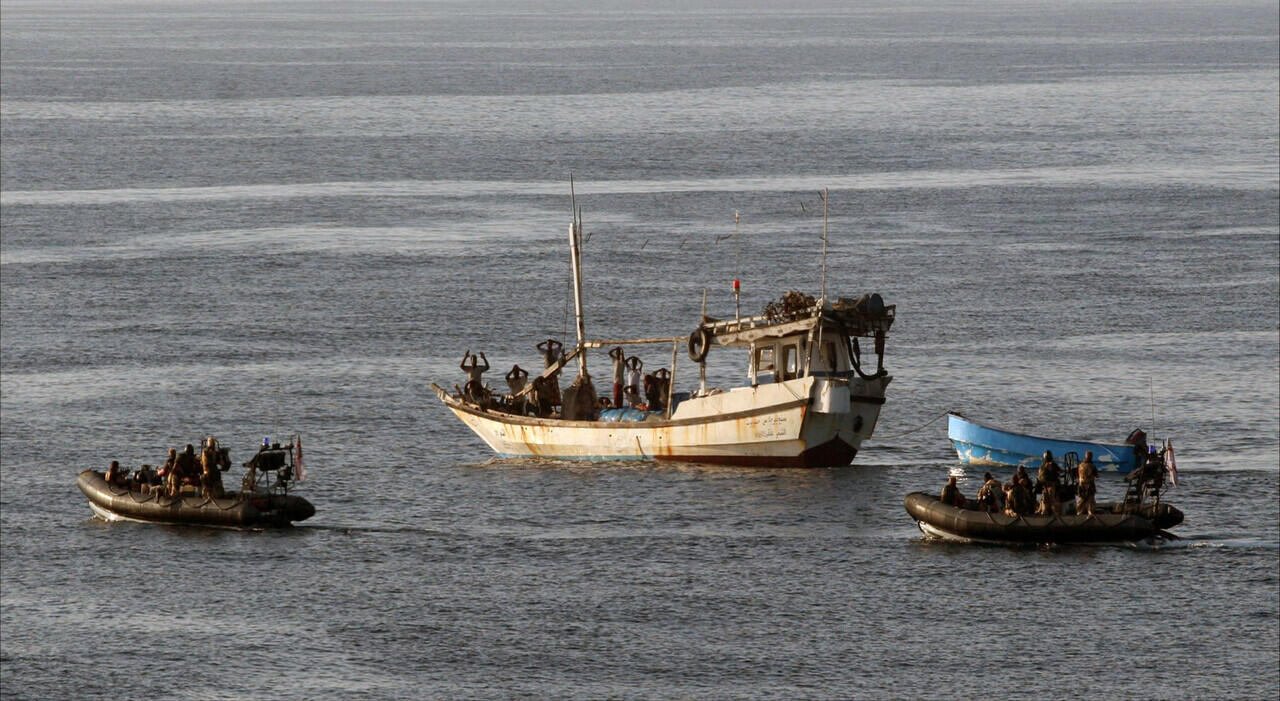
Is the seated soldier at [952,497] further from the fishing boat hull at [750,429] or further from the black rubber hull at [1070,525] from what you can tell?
the fishing boat hull at [750,429]

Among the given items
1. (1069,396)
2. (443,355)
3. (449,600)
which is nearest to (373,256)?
(443,355)

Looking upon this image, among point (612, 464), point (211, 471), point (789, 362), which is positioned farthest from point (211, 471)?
point (789, 362)

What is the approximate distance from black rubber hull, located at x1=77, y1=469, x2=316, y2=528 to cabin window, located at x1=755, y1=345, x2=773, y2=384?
17035 millimetres

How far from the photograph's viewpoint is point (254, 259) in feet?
427

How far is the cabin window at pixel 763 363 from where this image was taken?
252ft

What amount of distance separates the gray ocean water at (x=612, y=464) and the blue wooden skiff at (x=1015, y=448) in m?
1.08

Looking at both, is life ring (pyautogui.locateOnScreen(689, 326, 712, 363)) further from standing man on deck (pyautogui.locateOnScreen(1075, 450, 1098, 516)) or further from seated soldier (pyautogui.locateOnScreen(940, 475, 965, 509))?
standing man on deck (pyautogui.locateOnScreen(1075, 450, 1098, 516))

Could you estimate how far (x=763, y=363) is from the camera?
77250 mm

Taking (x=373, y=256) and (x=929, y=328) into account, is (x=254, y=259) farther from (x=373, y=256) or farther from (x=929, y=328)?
(x=929, y=328)

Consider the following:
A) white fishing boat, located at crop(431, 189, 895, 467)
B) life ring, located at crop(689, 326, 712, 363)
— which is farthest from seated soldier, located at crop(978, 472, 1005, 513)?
life ring, located at crop(689, 326, 712, 363)

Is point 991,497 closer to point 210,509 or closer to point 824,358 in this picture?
point 824,358

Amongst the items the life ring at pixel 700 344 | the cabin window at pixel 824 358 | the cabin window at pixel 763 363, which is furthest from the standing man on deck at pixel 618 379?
the cabin window at pixel 824 358

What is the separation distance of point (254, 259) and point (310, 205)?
26.7 metres

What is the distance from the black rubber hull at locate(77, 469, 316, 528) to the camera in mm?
70188
